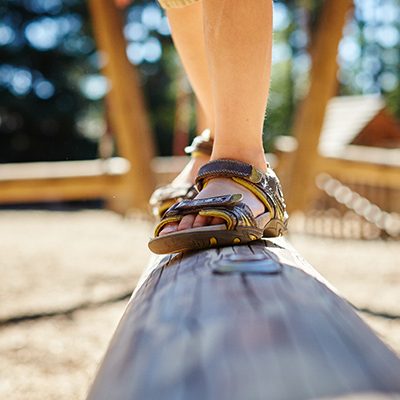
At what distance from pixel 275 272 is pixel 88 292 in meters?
2.60

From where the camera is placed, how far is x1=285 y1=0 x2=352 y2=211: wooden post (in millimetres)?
2893

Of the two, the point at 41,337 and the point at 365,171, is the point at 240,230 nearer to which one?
the point at 41,337

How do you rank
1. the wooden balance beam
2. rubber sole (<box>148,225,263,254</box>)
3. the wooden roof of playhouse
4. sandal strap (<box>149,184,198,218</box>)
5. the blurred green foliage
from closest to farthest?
1. the wooden balance beam
2. rubber sole (<box>148,225,263,254</box>)
3. sandal strap (<box>149,184,198,218</box>)
4. the wooden roof of playhouse
5. the blurred green foliage

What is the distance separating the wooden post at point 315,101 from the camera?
9.49ft

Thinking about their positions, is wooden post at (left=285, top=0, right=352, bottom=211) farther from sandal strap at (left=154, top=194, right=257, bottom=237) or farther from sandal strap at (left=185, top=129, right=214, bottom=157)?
sandal strap at (left=154, top=194, right=257, bottom=237)

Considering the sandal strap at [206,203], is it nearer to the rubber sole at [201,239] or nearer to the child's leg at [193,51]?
the rubber sole at [201,239]

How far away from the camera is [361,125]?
35.6ft

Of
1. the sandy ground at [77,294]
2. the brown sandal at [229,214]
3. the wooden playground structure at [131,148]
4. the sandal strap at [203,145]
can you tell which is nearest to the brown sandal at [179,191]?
the sandal strap at [203,145]

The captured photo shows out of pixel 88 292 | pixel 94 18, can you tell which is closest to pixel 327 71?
pixel 94 18

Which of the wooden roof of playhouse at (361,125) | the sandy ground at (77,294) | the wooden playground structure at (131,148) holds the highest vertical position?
the wooden playground structure at (131,148)

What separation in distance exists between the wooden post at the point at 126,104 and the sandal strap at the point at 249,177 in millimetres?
1901

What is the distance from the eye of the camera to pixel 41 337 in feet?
7.88

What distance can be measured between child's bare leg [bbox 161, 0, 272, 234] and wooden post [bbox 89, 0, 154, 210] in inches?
76.2

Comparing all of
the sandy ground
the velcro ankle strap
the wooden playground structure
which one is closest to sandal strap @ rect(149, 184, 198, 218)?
the velcro ankle strap
